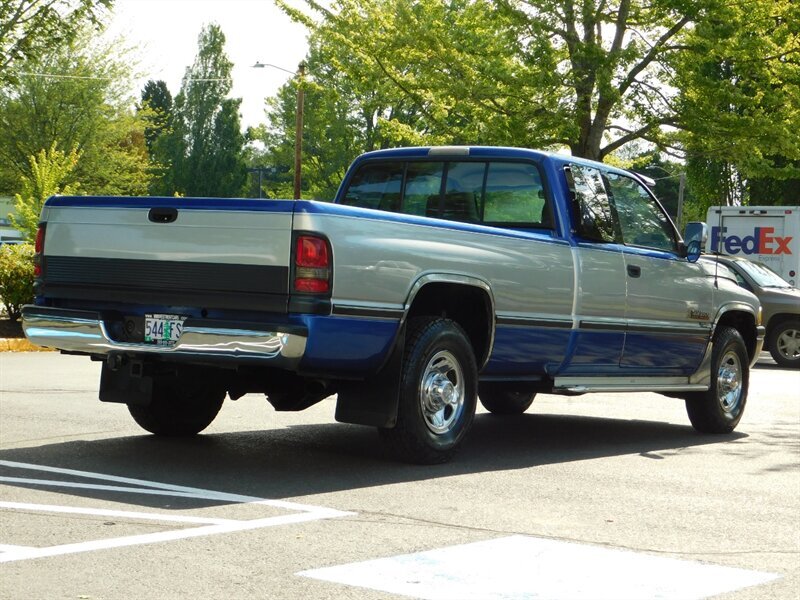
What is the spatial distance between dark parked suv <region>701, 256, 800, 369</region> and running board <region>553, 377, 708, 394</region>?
1159 cm

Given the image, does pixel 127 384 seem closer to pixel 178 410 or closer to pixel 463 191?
pixel 178 410

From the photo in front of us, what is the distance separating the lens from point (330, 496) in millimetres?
7281

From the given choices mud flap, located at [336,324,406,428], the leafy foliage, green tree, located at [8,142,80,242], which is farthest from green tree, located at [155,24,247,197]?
mud flap, located at [336,324,406,428]

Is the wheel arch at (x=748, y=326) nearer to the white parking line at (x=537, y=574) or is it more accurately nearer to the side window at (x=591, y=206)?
the side window at (x=591, y=206)

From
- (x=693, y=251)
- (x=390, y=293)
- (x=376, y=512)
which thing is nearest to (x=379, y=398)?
(x=390, y=293)

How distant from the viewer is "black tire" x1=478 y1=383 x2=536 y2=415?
12.1 m

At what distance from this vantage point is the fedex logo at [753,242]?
88.4 feet

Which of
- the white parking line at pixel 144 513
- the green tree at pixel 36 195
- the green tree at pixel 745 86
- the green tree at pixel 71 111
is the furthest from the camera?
the green tree at pixel 71 111

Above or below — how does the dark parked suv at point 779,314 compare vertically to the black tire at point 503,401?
above

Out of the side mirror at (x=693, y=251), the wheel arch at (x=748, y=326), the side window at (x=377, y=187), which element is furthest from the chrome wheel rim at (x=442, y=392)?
the wheel arch at (x=748, y=326)

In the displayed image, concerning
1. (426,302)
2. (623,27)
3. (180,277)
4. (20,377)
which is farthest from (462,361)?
(623,27)

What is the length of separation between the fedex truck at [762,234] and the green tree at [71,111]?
3735cm

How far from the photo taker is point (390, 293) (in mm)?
7930

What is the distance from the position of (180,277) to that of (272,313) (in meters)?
0.62
